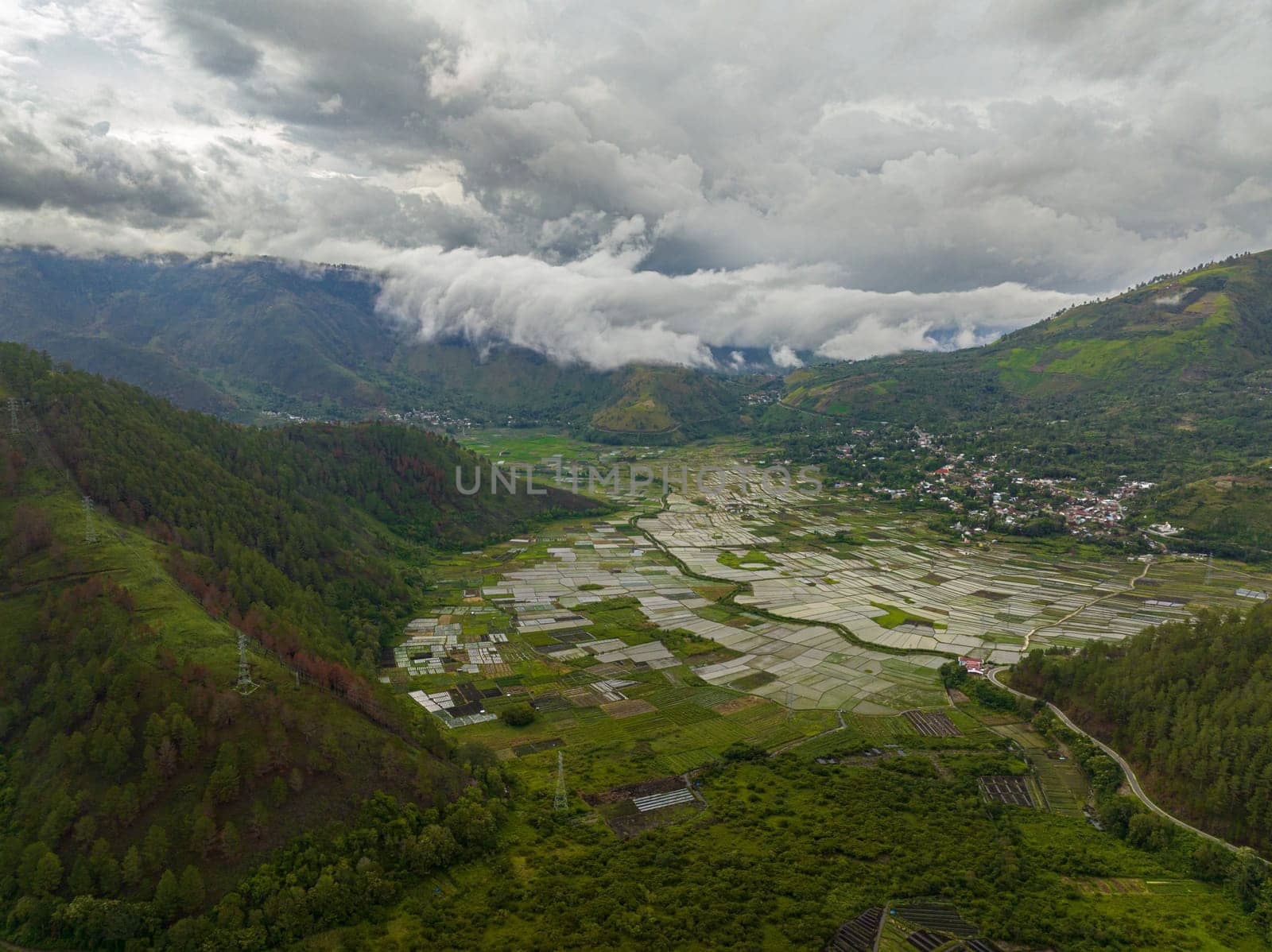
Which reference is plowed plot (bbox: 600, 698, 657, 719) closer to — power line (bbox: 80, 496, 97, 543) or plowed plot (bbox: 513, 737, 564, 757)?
plowed plot (bbox: 513, 737, 564, 757)

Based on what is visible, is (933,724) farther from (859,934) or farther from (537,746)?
(537,746)

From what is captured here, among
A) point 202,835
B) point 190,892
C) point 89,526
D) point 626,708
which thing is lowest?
point 626,708

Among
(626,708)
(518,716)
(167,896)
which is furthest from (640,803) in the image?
(167,896)

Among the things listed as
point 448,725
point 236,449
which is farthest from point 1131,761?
point 236,449

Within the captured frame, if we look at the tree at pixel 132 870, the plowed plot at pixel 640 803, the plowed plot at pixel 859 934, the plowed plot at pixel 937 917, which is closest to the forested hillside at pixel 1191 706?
the plowed plot at pixel 937 917

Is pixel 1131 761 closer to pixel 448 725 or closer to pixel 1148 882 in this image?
pixel 1148 882

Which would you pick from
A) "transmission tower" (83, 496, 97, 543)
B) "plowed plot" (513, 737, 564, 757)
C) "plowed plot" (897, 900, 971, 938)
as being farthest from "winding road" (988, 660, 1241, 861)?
"transmission tower" (83, 496, 97, 543)
